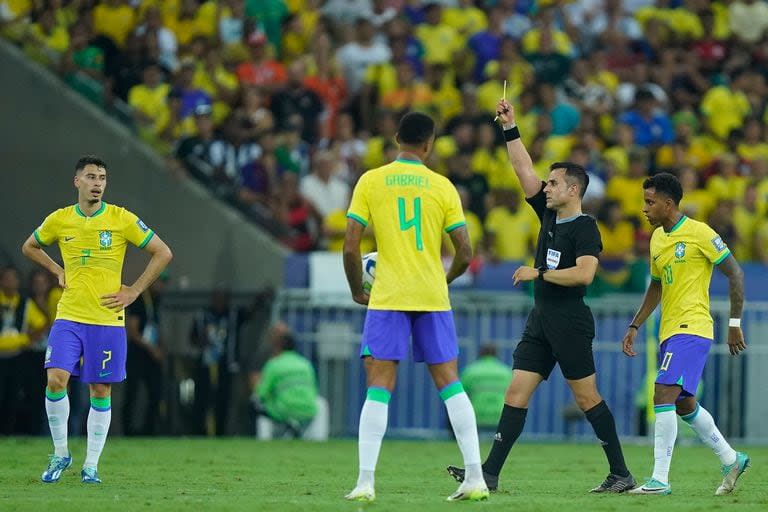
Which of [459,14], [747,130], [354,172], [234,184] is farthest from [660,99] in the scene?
[234,184]

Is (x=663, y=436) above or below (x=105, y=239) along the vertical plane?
below

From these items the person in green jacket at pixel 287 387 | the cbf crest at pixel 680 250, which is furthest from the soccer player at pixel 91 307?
the person in green jacket at pixel 287 387

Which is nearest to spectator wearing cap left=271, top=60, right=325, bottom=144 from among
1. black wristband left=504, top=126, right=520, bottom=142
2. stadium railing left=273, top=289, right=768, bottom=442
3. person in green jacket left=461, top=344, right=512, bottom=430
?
stadium railing left=273, top=289, right=768, bottom=442

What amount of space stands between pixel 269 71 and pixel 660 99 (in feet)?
19.5

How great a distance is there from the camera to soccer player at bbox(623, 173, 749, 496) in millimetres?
11219

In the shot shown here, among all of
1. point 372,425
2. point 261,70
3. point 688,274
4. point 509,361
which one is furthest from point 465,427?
point 261,70

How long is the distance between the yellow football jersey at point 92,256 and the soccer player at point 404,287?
2615 millimetres

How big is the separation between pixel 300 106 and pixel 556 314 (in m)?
12.2

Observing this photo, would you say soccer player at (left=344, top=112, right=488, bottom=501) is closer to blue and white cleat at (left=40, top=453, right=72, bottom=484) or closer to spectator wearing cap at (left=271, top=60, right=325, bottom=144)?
blue and white cleat at (left=40, top=453, right=72, bottom=484)

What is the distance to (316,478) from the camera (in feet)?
42.5

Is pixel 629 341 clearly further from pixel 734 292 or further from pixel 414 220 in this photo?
pixel 414 220

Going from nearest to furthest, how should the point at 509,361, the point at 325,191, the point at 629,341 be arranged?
the point at 629,341 < the point at 509,361 < the point at 325,191

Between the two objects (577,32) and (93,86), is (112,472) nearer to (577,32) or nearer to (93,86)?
(93,86)

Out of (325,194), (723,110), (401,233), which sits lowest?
(401,233)
